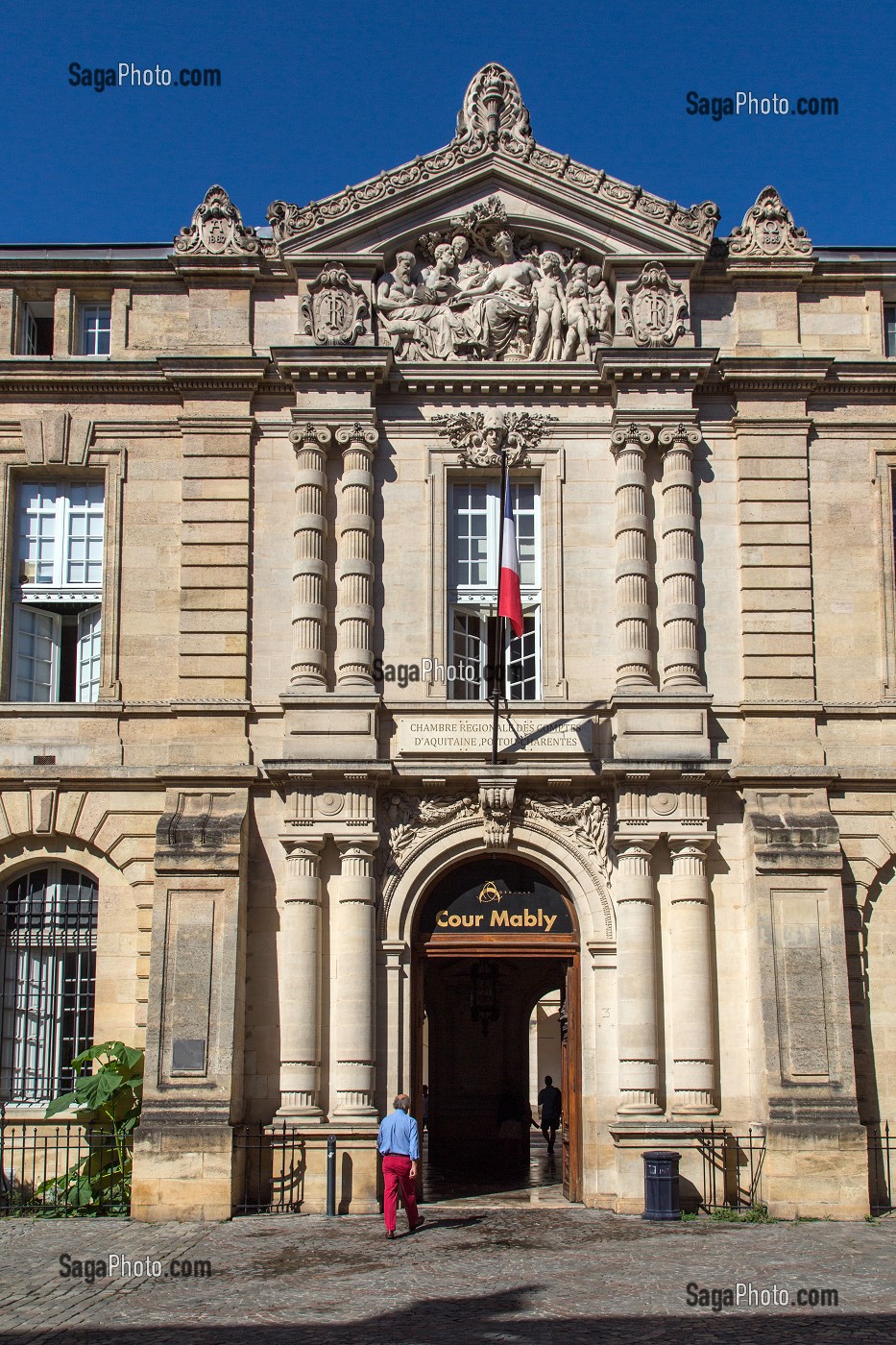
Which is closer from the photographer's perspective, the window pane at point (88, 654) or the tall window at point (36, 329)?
the window pane at point (88, 654)

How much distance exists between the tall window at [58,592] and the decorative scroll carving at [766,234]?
10.2m

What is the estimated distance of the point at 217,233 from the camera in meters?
22.5

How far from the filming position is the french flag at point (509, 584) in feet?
66.7

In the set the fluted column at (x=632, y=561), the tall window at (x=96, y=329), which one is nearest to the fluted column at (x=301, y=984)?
the fluted column at (x=632, y=561)

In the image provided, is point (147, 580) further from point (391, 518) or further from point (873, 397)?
point (873, 397)

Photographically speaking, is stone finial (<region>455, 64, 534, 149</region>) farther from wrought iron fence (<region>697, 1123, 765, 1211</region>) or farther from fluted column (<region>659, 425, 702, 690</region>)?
wrought iron fence (<region>697, 1123, 765, 1211</region>)

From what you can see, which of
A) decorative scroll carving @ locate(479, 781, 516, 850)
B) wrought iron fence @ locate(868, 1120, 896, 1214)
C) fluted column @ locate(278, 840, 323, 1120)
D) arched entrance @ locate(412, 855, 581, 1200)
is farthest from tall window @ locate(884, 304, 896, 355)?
fluted column @ locate(278, 840, 323, 1120)

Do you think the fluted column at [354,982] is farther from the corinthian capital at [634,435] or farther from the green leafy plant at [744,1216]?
the corinthian capital at [634,435]

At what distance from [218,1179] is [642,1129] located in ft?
17.6

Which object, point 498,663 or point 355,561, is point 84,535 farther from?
point 498,663

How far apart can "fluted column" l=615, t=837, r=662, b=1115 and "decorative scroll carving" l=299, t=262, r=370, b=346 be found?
8.31m

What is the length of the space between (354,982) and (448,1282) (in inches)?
226

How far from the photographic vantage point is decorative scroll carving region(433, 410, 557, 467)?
22.0m

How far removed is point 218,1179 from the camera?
744 inches
